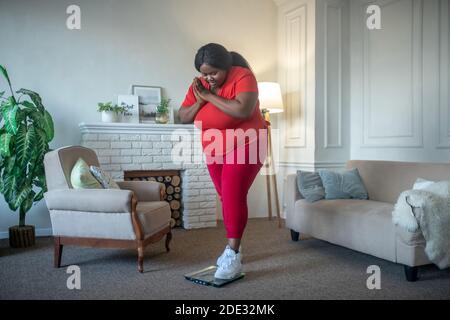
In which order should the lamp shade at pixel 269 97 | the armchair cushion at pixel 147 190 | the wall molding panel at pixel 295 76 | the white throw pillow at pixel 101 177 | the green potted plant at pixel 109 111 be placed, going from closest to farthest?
1. the white throw pillow at pixel 101 177
2. the armchair cushion at pixel 147 190
3. the green potted plant at pixel 109 111
4. the lamp shade at pixel 269 97
5. the wall molding panel at pixel 295 76

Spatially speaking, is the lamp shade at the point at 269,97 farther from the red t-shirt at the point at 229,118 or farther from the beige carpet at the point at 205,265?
the red t-shirt at the point at 229,118

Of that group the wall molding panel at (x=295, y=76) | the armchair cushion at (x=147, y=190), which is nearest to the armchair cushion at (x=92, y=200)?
the armchair cushion at (x=147, y=190)

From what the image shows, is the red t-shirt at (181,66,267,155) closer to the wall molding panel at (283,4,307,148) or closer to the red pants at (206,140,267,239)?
the red pants at (206,140,267,239)

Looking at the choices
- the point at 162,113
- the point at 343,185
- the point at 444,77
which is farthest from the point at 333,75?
the point at 162,113

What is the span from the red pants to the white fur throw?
0.94 m

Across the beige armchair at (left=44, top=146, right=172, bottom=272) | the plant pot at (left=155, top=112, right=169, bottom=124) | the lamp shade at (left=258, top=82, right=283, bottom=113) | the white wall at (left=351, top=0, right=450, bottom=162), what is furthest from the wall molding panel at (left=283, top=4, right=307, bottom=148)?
the beige armchair at (left=44, top=146, right=172, bottom=272)

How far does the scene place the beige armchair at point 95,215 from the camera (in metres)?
2.61

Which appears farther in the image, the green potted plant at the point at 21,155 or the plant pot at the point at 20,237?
the plant pot at the point at 20,237

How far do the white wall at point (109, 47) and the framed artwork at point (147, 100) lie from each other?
8 cm

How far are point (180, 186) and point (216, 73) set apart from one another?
2.31m

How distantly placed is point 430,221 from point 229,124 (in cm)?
134

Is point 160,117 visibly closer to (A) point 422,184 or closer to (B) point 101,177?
(B) point 101,177

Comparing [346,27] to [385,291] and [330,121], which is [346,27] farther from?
[385,291]

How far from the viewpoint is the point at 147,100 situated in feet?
14.0
